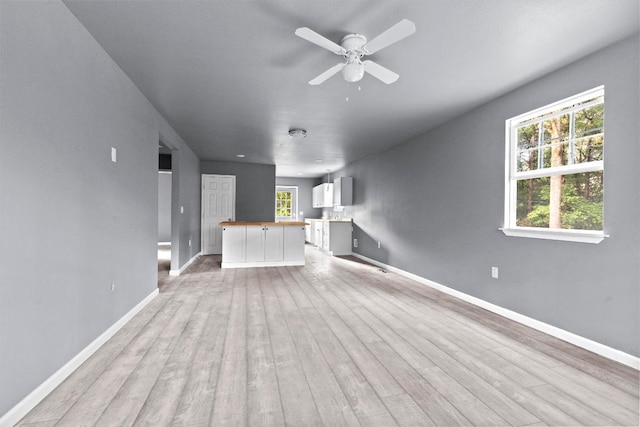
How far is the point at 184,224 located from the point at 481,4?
5.34 meters

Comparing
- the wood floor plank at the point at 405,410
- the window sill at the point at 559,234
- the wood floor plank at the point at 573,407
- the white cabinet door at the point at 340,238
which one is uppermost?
the window sill at the point at 559,234

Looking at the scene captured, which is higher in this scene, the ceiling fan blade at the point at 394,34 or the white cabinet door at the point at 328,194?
the ceiling fan blade at the point at 394,34

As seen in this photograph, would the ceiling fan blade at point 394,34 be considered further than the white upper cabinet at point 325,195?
No

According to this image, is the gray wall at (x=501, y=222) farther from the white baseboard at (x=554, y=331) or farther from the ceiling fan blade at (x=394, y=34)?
the ceiling fan blade at (x=394, y=34)

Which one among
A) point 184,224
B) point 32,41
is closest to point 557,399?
point 32,41

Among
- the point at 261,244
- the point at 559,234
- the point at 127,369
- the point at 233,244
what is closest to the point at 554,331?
the point at 559,234

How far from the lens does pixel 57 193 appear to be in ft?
6.10

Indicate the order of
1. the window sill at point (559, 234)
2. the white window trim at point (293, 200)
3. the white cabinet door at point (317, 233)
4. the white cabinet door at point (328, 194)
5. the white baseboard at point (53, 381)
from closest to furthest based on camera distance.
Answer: the white baseboard at point (53, 381), the window sill at point (559, 234), the white cabinet door at point (317, 233), the white cabinet door at point (328, 194), the white window trim at point (293, 200)

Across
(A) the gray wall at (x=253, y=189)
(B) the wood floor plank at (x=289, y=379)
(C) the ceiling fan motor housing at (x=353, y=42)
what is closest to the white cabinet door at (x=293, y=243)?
(A) the gray wall at (x=253, y=189)

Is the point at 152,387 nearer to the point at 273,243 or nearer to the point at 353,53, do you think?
the point at 353,53

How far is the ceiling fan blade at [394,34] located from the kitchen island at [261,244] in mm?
4219

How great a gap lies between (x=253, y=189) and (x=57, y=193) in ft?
20.0

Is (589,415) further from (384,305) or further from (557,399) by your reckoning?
(384,305)

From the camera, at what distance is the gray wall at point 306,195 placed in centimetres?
1102
